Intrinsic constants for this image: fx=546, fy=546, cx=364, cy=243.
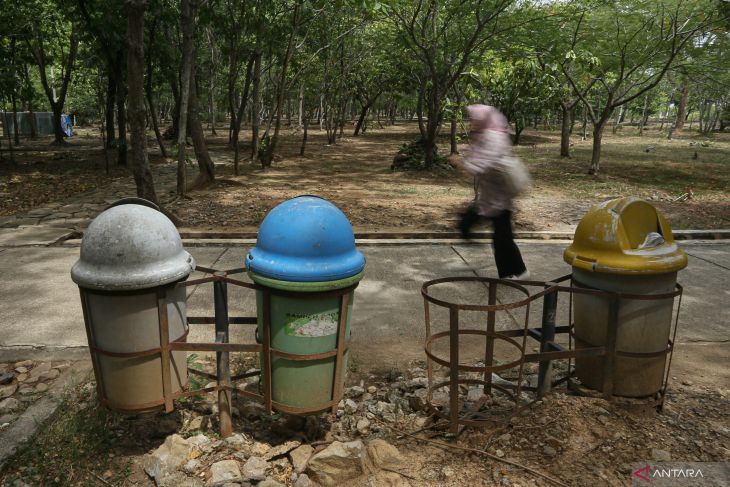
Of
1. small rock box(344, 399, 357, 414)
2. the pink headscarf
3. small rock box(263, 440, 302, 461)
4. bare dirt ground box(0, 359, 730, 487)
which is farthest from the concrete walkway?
the pink headscarf

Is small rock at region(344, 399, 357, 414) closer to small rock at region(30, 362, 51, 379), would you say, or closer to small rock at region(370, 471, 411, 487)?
small rock at region(370, 471, 411, 487)

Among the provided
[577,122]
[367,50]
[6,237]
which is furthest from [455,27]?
[577,122]

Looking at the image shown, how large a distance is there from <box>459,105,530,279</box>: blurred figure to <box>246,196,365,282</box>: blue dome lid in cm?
238

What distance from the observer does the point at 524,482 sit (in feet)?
9.02

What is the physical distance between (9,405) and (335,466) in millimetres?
2141

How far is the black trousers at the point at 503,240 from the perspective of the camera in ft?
16.5

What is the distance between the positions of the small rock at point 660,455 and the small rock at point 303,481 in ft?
5.93

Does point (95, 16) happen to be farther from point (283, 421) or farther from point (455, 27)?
point (283, 421)

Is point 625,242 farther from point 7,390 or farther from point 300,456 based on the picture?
point 7,390

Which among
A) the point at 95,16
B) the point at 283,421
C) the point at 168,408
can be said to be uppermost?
the point at 95,16

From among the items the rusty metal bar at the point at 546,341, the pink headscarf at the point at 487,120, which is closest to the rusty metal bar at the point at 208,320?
the rusty metal bar at the point at 546,341

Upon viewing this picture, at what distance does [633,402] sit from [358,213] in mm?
6820

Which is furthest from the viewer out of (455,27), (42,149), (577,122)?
(577,122)

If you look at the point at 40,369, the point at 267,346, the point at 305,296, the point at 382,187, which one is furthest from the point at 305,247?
the point at 382,187
